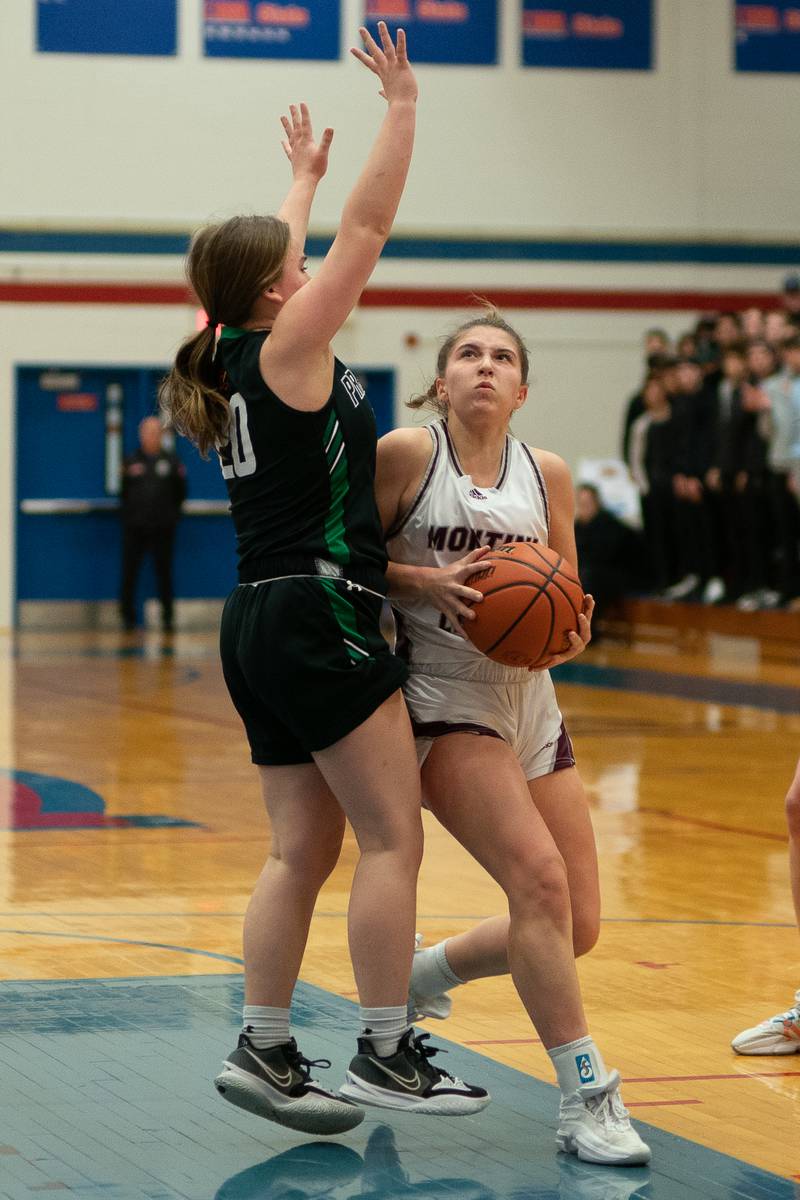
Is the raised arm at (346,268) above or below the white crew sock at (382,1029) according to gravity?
above

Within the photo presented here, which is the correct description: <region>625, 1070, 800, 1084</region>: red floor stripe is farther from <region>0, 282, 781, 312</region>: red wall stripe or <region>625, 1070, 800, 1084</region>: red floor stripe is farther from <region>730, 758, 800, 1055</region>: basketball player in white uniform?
<region>0, 282, 781, 312</region>: red wall stripe

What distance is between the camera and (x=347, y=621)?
158 inches

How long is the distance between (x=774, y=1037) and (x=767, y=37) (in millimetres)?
19186

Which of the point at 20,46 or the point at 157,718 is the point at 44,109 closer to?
the point at 20,46

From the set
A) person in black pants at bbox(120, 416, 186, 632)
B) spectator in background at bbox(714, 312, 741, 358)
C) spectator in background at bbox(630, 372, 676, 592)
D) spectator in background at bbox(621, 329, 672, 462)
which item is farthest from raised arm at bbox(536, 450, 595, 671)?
person in black pants at bbox(120, 416, 186, 632)

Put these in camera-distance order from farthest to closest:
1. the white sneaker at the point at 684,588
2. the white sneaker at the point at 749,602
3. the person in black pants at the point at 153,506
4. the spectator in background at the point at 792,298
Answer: the person in black pants at the point at 153,506 < the white sneaker at the point at 684,588 < the spectator in background at the point at 792,298 < the white sneaker at the point at 749,602

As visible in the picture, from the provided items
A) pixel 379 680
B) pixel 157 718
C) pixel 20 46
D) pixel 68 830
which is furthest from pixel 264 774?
pixel 20 46

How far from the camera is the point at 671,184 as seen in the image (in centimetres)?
2286

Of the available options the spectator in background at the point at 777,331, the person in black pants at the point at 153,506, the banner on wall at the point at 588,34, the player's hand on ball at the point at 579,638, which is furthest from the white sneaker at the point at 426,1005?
the banner on wall at the point at 588,34

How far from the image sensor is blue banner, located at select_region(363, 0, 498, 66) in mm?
21797

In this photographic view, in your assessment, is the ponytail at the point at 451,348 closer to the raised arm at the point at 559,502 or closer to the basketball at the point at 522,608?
the raised arm at the point at 559,502

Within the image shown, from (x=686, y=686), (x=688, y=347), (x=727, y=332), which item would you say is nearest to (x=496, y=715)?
(x=686, y=686)

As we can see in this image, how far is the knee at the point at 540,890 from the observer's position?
4.03m

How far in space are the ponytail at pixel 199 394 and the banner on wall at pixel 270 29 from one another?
18.5 meters
